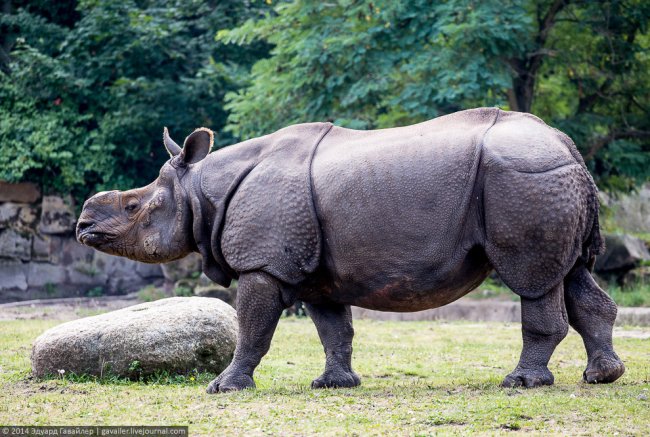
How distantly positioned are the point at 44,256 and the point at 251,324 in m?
16.6

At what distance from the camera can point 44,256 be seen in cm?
2383

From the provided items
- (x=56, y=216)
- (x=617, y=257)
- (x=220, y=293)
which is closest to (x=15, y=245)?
(x=56, y=216)

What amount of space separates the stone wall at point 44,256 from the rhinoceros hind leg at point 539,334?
57.7 feet

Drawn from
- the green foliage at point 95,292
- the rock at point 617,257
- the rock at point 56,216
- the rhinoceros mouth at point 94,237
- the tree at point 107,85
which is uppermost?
the rhinoceros mouth at point 94,237

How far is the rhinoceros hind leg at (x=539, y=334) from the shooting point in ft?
26.3

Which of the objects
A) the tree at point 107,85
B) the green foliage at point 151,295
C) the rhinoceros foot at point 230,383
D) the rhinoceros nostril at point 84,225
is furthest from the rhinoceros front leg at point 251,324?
the tree at point 107,85

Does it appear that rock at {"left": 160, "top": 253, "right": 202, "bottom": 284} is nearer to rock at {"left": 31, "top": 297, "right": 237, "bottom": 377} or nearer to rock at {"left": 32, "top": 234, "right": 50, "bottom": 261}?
rock at {"left": 32, "top": 234, "right": 50, "bottom": 261}

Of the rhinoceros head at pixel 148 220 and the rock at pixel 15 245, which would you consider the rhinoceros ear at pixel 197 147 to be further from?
the rock at pixel 15 245

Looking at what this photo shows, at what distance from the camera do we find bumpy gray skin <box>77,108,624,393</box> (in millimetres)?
7902

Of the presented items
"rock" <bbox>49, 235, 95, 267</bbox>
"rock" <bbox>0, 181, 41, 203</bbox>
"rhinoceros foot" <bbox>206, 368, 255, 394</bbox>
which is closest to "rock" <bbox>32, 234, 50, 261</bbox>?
"rock" <bbox>49, 235, 95, 267</bbox>

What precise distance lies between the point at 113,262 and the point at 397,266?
17695mm

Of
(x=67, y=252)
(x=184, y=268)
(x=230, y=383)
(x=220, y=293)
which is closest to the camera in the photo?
(x=230, y=383)

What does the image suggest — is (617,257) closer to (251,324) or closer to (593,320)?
(593,320)

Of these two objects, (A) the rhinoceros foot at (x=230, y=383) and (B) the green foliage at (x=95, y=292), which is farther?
(B) the green foliage at (x=95, y=292)
